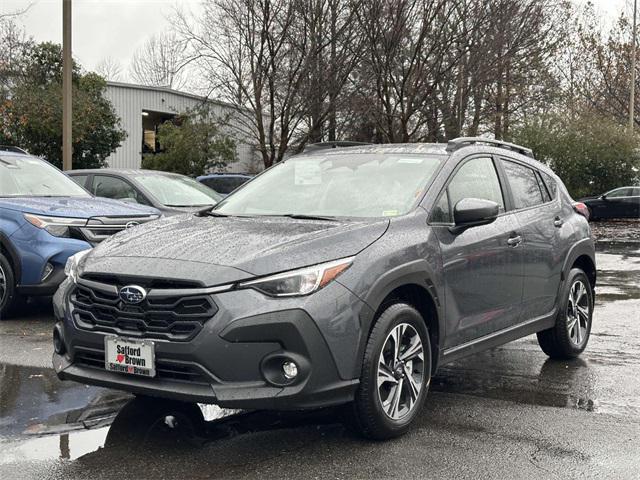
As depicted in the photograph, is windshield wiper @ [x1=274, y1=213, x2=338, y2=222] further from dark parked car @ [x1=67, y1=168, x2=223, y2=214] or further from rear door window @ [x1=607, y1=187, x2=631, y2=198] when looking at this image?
rear door window @ [x1=607, y1=187, x2=631, y2=198]

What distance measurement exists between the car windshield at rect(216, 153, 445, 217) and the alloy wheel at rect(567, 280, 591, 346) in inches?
80.2

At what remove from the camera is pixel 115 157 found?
3500 cm

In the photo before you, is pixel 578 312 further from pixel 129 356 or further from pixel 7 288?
pixel 7 288

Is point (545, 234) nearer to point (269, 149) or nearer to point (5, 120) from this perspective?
point (269, 149)

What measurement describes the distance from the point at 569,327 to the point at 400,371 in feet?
8.38

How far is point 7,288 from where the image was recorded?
7.67 metres

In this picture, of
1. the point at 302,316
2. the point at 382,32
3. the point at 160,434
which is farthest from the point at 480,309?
the point at 382,32

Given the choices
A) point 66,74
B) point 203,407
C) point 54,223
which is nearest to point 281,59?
point 66,74

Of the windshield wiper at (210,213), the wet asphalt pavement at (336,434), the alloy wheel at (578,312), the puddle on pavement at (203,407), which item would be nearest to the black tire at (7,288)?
the wet asphalt pavement at (336,434)

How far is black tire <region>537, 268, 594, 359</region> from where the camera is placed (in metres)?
6.20

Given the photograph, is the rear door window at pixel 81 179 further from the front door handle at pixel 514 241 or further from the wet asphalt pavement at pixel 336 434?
the front door handle at pixel 514 241

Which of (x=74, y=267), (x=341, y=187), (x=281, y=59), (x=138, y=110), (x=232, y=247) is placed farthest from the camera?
(x=138, y=110)

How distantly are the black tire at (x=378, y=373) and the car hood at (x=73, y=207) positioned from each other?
4560mm

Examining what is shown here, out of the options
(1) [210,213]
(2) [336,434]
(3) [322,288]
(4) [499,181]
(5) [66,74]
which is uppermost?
(5) [66,74]
